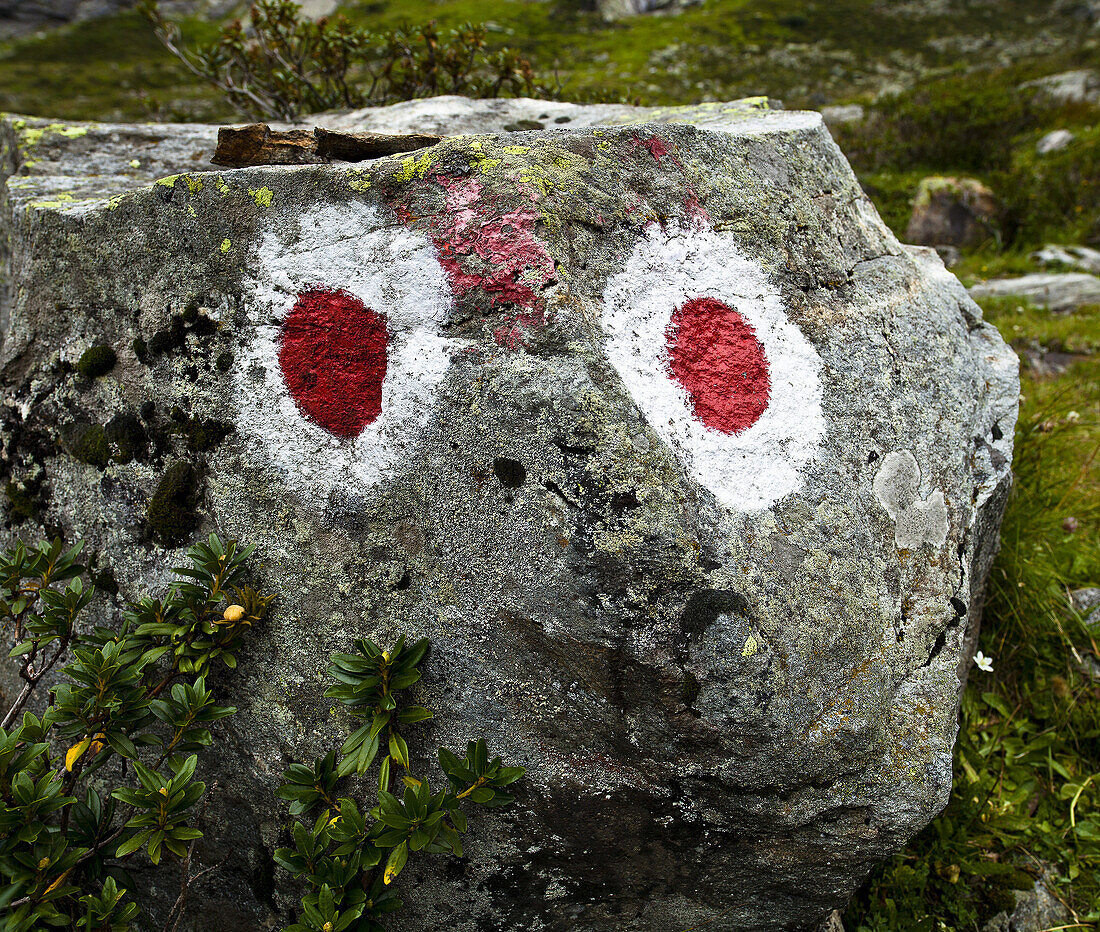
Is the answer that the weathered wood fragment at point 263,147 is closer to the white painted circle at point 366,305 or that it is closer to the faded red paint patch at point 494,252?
the white painted circle at point 366,305

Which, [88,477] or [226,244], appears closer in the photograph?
[226,244]

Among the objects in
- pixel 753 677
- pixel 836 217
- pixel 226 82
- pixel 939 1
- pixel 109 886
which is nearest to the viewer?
pixel 109 886

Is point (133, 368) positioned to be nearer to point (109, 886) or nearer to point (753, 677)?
point (109, 886)

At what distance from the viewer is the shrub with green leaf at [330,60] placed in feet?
18.3

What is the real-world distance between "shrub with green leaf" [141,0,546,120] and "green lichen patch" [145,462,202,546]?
177 inches

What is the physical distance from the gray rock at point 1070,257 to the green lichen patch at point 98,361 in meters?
10.9

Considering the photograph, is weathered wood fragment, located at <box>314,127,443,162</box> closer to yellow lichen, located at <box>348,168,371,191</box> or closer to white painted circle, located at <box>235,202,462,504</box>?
yellow lichen, located at <box>348,168,371,191</box>

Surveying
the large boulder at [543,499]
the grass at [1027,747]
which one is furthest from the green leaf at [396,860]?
the grass at [1027,747]

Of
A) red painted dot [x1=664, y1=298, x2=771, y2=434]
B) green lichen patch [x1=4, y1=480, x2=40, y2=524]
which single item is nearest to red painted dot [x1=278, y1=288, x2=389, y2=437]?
red painted dot [x1=664, y1=298, x2=771, y2=434]

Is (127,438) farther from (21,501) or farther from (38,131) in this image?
(38,131)

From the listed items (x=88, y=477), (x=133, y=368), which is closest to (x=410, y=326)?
(x=133, y=368)

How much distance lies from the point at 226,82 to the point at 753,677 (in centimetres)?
672

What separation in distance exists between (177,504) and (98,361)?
0.69 m

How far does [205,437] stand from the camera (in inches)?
91.9
